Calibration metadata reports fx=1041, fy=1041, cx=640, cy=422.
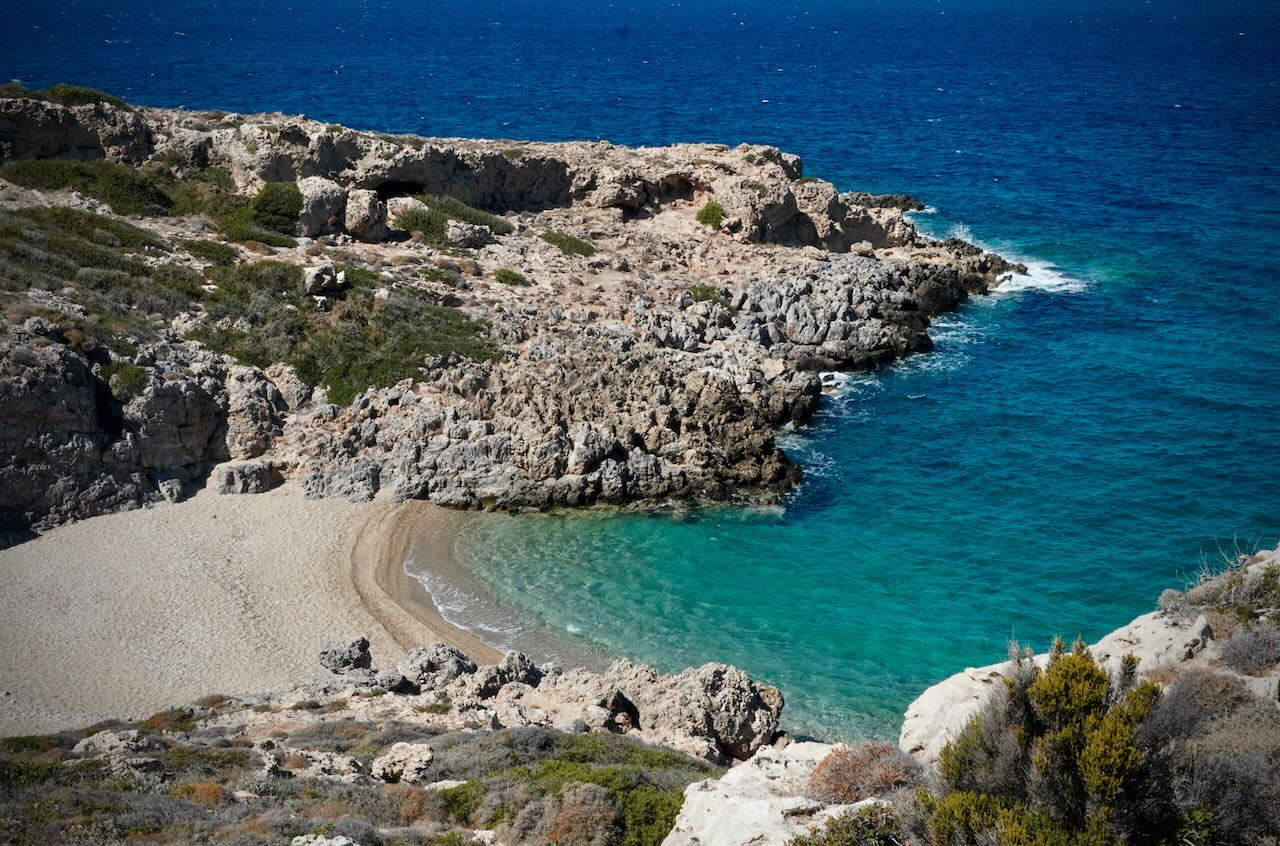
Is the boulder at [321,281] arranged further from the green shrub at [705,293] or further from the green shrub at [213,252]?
the green shrub at [705,293]

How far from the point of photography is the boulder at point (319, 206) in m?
43.1

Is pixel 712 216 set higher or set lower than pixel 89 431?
higher

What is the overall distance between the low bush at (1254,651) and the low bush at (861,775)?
220 inches

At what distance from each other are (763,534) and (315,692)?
46.8ft

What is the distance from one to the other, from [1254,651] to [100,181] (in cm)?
4348

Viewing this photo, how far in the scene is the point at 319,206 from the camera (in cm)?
4325

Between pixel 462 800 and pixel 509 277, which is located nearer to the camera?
pixel 462 800

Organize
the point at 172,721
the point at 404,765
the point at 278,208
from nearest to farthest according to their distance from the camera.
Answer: the point at 404,765, the point at 172,721, the point at 278,208

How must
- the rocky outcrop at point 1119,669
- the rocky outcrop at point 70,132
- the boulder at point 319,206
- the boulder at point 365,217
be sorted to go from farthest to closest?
the boulder at point 365,217, the boulder at point 319,206, the rocky outcrop at point 70,132, the rocky outcrop at point 1119,669

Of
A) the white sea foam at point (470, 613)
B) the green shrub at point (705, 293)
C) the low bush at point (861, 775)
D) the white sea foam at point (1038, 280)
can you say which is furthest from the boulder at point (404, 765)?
the white sea foam at point (1038, 280)

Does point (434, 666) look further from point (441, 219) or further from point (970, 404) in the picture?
point (441, 219)

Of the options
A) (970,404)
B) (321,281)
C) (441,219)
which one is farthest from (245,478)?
(970,404)

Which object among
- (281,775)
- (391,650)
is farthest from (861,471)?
(281,775)

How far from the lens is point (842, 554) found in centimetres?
3055
